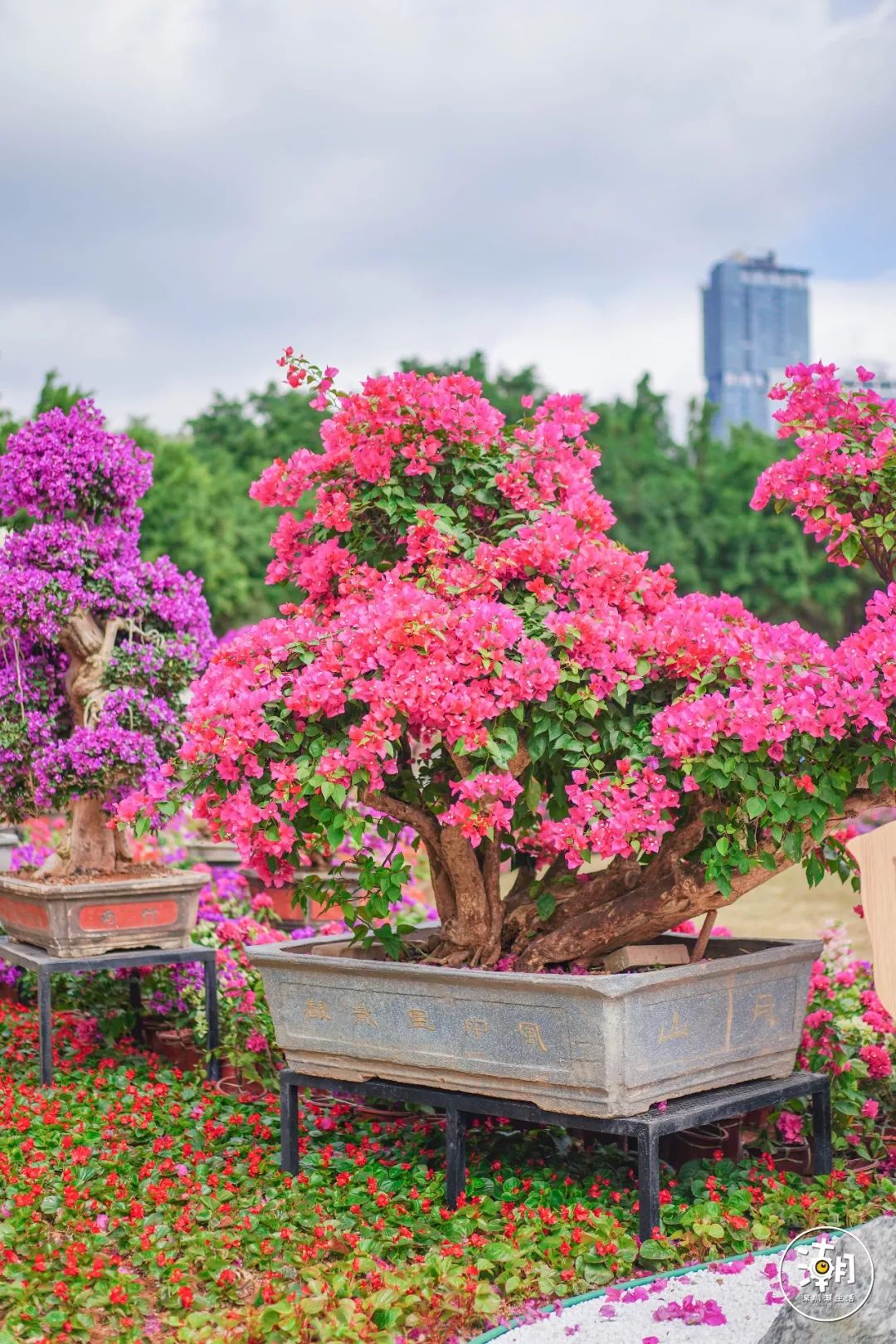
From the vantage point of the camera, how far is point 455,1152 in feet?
11.5

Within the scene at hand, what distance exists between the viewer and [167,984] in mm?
5355

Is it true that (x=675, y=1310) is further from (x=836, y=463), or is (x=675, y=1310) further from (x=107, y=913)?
(x=107, y=913)

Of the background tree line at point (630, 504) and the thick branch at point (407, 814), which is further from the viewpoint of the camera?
the background tree line at point (630, 504)

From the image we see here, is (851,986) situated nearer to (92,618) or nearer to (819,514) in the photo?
(819,514)

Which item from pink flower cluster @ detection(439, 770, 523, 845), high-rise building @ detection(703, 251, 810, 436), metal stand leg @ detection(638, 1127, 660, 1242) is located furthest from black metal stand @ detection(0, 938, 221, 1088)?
high-rise building @ detection(703, 251, 810, 436)

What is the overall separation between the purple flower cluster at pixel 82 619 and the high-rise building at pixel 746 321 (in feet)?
203

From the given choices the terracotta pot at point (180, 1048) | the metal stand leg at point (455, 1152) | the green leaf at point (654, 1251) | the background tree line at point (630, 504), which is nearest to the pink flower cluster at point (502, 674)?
the metal stand leg at point (455, 1152)

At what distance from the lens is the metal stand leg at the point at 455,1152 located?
11.4ft

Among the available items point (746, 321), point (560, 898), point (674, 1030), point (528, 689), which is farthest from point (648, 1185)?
point (746, 321)

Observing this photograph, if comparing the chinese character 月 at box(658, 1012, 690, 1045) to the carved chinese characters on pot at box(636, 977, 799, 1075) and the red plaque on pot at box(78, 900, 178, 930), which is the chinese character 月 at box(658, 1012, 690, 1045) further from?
the red plaque on pot at box(78, 900, 178, 930)

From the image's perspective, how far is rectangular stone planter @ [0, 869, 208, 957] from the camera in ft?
15.7

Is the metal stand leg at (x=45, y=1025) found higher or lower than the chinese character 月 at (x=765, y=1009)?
lower

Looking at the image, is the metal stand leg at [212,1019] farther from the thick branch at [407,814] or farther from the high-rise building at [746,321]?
the high-rise building at [746,321]

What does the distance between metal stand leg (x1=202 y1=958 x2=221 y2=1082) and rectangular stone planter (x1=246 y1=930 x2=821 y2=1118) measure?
38.0 inches
